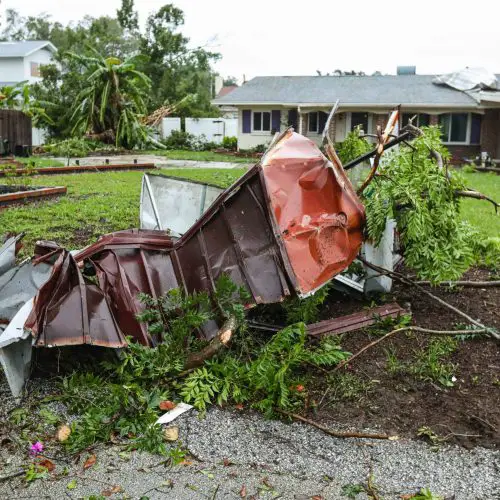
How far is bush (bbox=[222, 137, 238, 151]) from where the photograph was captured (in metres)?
35.0

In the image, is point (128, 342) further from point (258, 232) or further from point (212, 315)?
point (258, 232)

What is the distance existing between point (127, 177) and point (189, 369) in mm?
13829

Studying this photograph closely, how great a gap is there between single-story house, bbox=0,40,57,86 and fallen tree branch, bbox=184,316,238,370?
168 feet

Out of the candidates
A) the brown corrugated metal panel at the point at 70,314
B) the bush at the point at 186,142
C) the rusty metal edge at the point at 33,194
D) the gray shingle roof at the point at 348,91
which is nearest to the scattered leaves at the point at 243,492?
the brown corrugated metal panel at the point at 70,314

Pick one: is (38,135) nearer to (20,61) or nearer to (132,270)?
(20,61)

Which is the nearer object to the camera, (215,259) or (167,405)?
(167,405)

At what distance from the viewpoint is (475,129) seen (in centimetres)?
3005

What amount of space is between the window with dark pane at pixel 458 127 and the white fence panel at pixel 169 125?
14724 mm

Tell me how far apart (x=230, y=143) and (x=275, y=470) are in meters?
32.5

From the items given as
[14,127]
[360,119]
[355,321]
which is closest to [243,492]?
[355,321]

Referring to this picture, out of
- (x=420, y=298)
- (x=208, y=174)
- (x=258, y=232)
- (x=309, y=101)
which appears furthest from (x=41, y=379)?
(x=309, y=101)

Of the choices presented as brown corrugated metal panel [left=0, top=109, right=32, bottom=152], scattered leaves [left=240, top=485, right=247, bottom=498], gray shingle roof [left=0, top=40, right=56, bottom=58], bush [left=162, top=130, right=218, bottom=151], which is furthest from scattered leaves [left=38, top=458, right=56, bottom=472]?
gray shingle roof [left=0, top=40, right=56, bottom=58]

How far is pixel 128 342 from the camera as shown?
452 cm

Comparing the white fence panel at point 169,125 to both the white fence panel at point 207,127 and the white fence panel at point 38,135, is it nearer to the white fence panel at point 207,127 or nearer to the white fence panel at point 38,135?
the white fence panel at point 207,127
